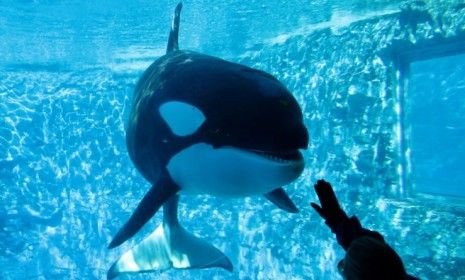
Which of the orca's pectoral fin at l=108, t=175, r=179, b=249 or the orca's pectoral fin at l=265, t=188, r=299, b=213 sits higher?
the orca's pectoral fin at l=265, t=188, r=299, b=213

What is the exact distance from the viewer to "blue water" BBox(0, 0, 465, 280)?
13.6m

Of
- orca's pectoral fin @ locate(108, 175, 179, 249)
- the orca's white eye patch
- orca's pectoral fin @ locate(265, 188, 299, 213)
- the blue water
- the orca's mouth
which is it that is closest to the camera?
the orca's mouth

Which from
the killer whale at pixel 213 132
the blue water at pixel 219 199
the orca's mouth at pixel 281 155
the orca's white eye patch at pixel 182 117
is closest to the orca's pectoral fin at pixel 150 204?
the killer whale at pixel 213 132

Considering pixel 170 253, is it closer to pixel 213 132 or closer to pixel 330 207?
pixel 213 132

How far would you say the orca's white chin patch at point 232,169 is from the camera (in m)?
3.14

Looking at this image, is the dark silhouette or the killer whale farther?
the killer whale

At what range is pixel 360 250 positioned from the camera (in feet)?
6.91

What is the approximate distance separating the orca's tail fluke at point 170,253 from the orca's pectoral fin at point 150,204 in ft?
6.29

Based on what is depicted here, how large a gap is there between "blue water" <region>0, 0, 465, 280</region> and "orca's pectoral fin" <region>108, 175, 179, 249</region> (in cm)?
976

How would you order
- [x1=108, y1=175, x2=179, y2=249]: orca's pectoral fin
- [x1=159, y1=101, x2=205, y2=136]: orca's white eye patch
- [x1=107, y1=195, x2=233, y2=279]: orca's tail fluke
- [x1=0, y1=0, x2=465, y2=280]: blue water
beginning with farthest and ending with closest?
[x1=0, y1=0, x2=465, y2=280]: blue water < [x1=107, y1=195, x2=233, y2=279]: orca's tail fluke < [x1=108, y1=175, x2=179, y2=249]: orca's pectoral fin < [x1=159, y1=101, x2=205, y2=136]: orca's white eye patch

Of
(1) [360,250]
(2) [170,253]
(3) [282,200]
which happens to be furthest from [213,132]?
(2) [170,253]

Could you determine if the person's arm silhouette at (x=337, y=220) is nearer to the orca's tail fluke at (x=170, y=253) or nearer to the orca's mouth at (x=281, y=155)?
the orca's mouth at (x=281, y=155)

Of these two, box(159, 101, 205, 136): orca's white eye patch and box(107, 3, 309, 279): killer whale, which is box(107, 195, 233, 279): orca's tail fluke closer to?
box(107, 3, 309, 279): killer whale

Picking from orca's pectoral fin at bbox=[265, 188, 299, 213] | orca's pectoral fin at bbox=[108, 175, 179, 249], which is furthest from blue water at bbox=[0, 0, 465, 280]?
orca's pectoral fin at bbox=[108, 175, 179, 249]
